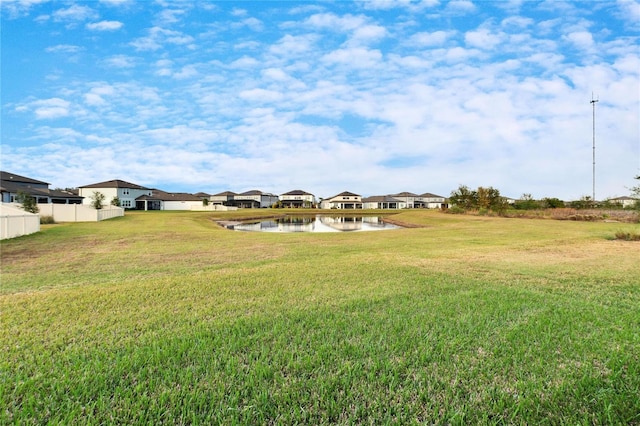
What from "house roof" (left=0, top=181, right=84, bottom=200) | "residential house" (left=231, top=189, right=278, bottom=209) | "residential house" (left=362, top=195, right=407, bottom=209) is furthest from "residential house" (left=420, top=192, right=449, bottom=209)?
"house roof" (left=0, top=181, right=84, bottom=200)

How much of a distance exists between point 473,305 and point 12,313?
6.04 metres

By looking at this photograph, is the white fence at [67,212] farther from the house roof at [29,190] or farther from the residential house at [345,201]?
Answer: the residential house at [345,201]

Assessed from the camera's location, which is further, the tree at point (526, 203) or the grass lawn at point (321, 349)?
the tree at point (526, 203)

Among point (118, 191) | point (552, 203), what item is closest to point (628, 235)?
point (552, 203)

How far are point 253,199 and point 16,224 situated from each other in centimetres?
8326

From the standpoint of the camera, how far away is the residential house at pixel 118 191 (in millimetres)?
57625

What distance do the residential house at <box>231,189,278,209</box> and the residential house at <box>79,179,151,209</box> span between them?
32.0 m

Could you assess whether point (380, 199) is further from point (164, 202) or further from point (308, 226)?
point (308, 226)

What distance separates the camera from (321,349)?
9.64 feet

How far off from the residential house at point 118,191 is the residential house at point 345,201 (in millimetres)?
50322

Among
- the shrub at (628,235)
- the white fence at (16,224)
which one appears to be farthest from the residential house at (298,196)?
the shrub at (628,235)

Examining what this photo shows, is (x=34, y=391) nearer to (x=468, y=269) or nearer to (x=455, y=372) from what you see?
(x=455, y=372)

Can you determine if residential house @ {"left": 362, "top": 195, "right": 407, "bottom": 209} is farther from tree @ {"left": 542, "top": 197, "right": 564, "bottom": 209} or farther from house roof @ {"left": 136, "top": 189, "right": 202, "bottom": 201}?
tree @ {"left": 542, "top": 197, "right": 564, "bottom": 209}

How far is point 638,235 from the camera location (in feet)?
43.8
